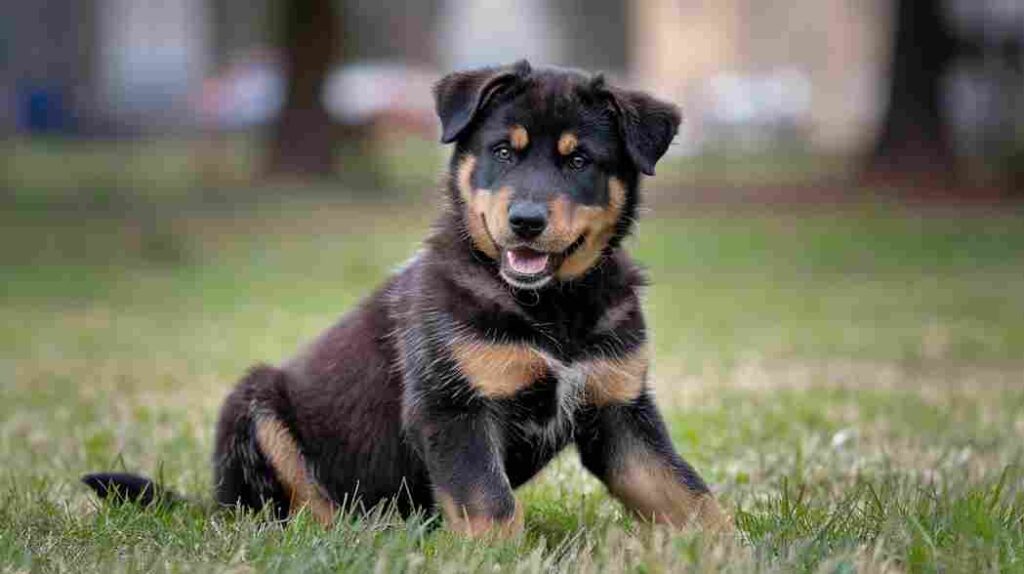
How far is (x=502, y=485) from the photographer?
5.02 meters

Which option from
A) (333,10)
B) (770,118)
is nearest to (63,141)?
(333,10)

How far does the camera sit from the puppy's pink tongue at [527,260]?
525cm

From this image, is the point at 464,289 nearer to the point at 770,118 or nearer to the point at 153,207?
the point at 153,207

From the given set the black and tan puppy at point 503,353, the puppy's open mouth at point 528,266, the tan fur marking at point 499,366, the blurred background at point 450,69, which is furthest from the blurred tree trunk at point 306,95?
the tan fur marking at point 499,366

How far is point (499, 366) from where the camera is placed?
16.9 ft

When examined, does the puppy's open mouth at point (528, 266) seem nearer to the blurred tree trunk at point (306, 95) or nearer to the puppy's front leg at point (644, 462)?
the puppy's front leg at point (644, 462)

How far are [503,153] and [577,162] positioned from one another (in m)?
0.25

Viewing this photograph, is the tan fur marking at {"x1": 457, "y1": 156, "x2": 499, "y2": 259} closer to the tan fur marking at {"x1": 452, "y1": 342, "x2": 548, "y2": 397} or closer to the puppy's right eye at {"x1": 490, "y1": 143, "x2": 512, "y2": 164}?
the puppy's right eye at {"x1": 490, "y1": 143, "x2": 512, "y2": 164}

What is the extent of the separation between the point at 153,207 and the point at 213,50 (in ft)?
146

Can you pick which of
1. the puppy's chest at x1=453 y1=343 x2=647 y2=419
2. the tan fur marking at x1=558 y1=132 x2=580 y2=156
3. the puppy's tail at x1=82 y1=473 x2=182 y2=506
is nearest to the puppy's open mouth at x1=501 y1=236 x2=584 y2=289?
the puppy's chest at x1=453 y1=343 x2=647 y2=419

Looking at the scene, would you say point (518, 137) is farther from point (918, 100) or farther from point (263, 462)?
Result: point (918, 100)

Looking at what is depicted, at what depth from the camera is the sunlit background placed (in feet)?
16.9

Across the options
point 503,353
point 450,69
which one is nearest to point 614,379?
point 503,353

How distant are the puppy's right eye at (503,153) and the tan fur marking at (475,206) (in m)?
0.11
